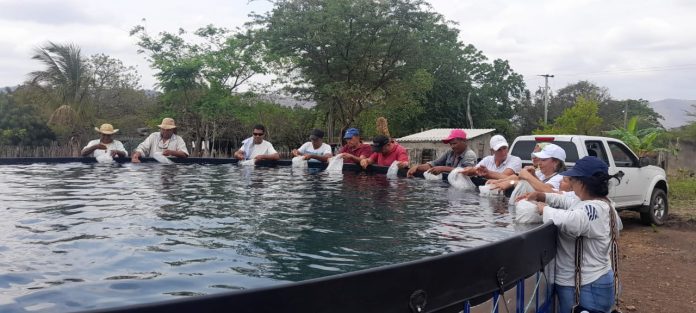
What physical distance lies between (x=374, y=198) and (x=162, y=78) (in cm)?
1941

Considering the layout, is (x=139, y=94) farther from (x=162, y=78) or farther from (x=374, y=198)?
(x=374, y=198)

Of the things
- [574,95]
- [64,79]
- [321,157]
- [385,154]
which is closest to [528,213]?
[385,154]

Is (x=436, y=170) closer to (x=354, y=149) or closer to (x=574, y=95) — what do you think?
(x=354, y=149)

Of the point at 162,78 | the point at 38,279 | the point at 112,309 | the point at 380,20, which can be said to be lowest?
the point at 38,279

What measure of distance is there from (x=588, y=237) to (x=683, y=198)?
14.9m

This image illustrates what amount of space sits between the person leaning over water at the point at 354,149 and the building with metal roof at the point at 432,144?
16948mm

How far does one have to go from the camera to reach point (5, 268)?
3.42 metres

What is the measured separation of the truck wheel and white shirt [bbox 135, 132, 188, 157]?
9976 millimetres

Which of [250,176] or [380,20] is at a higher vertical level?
[380,20]

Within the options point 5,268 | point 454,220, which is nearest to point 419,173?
point 454,220

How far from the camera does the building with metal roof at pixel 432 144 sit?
29530mm

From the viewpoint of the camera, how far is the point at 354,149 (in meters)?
11.1

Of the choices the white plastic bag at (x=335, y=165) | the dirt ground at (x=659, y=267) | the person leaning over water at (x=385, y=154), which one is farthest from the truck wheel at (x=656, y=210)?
the white plastic bag at (x=335, y=165)

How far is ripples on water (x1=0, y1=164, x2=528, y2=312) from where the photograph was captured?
3.20m
